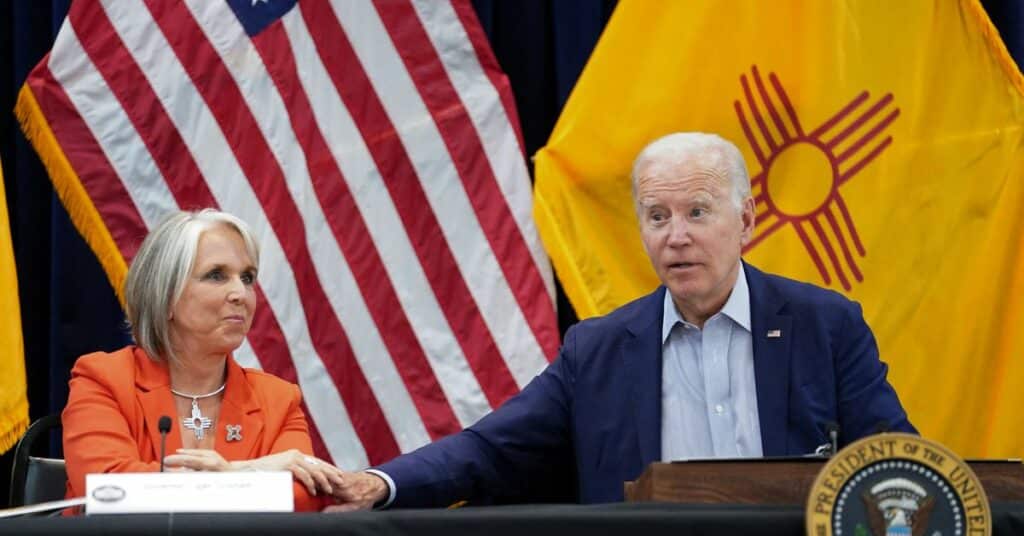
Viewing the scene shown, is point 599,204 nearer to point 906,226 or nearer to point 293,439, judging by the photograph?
point 906,226

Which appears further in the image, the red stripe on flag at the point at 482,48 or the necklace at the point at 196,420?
the red stripe on flag at the point at 482,48

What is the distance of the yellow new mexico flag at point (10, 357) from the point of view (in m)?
3.60

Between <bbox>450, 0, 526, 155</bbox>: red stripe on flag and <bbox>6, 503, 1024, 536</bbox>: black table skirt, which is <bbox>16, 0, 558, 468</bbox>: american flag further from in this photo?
<bbox>6, 503, 1024, 536</bbox>: black table skirt

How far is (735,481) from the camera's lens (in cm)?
193

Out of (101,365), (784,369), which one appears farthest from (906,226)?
(101,365)

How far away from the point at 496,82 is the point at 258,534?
94.0 inches

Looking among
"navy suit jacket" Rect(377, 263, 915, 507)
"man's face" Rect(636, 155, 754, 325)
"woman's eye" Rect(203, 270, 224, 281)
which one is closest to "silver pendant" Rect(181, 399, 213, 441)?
"woman's eye" Rect(203, 270, 224, 281)

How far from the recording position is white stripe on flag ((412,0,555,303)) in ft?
12.8

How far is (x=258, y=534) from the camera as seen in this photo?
5.69 ft

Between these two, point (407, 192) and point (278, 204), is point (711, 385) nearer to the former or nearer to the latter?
point (407, 192)

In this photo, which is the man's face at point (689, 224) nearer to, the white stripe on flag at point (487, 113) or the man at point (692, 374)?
Result: the man at point (692, 374)

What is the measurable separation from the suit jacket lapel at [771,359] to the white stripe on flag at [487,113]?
110cm

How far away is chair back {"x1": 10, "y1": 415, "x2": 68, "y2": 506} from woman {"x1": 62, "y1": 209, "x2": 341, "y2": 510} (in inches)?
5.2

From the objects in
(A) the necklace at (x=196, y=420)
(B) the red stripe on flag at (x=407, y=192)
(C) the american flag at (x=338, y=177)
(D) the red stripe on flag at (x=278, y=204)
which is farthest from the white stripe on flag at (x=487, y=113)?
(A) the necklace at (x=196, y=420)
